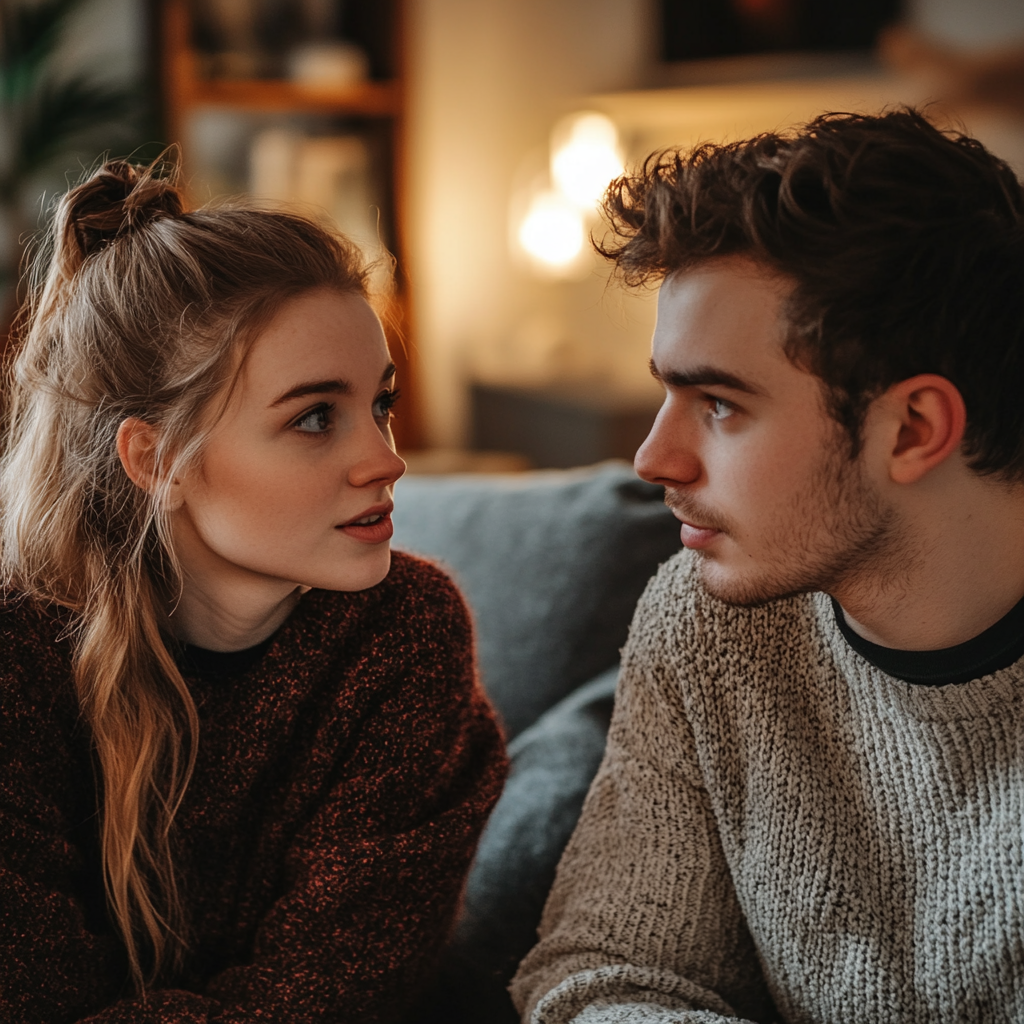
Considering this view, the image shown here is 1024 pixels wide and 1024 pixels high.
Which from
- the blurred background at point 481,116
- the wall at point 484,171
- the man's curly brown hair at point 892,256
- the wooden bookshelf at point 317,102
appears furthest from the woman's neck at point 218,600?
the wall at point 484,171

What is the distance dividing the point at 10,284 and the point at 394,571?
8.13 feet

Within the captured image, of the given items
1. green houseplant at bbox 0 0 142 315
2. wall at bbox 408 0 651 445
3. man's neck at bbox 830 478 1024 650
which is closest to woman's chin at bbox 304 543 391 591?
man's neck at bbox 830 478 1024 650

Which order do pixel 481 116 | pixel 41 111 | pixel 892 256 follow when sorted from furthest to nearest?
pixel 481 116
pixel 41 111
pixel 892 256

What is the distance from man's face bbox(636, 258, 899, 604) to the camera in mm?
958

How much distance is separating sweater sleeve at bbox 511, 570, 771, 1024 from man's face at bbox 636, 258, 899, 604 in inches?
6.7

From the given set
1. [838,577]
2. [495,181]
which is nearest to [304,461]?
[838,577]

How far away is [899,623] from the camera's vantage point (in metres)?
1.00

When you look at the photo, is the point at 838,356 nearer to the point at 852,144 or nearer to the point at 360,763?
the point at 852,144

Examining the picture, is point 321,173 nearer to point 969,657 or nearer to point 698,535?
point 698,535

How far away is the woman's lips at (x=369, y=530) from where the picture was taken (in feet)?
3.74

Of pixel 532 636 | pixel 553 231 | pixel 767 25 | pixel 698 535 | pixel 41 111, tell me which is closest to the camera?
pixel 698 535

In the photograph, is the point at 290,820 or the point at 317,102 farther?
the point at 317,102

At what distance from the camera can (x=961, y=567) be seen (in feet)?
3.22

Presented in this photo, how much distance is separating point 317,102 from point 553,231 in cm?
81
